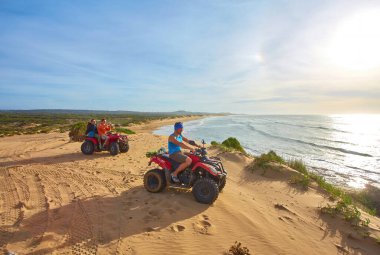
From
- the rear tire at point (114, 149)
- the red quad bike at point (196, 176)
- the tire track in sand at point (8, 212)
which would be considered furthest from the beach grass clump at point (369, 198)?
the tire track in sand at point (8, 212)

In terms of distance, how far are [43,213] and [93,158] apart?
7.13 metres

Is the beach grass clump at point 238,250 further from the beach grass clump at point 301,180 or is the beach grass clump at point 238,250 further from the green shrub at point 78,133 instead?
the green shrub at point 78,133

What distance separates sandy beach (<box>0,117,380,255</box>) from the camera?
15.9 ft

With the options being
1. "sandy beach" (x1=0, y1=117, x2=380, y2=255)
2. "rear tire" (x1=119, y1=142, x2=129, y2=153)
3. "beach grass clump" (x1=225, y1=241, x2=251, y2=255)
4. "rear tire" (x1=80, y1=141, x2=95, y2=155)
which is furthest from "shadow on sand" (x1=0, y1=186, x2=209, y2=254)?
"rear tire" (x1=119, y1=142, x2=129, y2=153)

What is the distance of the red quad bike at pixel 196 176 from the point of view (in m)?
6.68

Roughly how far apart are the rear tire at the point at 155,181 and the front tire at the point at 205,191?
102 centimetres

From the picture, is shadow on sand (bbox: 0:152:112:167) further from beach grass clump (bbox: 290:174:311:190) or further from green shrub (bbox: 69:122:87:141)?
beach grass clump (bbox: 290:174:311:190)

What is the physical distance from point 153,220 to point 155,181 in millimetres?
1712

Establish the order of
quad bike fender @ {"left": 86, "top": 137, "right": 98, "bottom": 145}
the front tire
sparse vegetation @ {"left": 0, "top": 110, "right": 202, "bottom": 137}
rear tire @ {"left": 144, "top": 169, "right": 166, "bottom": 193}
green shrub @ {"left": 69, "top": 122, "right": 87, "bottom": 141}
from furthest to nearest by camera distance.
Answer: sparse vegetation @ {"left": 0, "top": 110, "right": 202, "bottom": 137} → green shrub @ {"left": 69, "top": 122, "right": 87, "bottom": 141} → quad bike fender @ {"left": 86, "top": 137, "right": 98, "bottom": 145} → rear tire @ {"left": 144, "top": 169, "right": 166, "bottom": 193} → the front tire

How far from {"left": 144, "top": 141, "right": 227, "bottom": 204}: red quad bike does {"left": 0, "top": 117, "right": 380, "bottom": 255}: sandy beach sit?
271 mm

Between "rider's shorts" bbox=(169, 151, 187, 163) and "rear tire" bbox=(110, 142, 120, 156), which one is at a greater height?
"rider's shorts" bbox=(169, 151, 187, 163)

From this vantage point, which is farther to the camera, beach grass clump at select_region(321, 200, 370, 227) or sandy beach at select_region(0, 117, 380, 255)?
beach grass clump at select_region(321, 200, 370, 227)

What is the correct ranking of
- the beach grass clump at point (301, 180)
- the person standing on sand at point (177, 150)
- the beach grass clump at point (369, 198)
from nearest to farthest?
the person standing on sand at point (177, 150), the beach grass clump at point (301, 180), the beach grass clump at point (369, 198)

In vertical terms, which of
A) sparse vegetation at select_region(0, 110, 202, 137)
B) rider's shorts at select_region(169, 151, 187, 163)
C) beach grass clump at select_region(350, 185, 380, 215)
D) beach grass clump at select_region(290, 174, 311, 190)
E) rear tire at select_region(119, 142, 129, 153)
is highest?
rider's shorts at select_region(169, 151, 187, 163)
